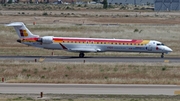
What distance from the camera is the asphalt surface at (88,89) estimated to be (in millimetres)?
34531

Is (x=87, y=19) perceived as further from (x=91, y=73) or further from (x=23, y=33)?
(x=91, y=73)

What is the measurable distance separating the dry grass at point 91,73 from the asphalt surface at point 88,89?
201 centimetres

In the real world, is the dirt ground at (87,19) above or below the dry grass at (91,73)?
below

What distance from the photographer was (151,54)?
209ft

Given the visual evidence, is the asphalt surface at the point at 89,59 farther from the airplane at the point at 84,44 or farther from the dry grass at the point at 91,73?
the dry grass at the point at 91,73

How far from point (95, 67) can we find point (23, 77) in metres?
8.71

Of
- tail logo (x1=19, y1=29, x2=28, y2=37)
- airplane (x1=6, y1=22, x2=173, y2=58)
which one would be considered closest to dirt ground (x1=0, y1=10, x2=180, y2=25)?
tail logo (x1=19, y1=29, x2=28, y2=37)

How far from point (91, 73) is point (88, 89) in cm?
947

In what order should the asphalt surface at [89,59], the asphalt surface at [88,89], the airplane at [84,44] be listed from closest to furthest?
the asphalt surface at [88,89], the asphalt surface at [89,59], the airplane at [84,44]

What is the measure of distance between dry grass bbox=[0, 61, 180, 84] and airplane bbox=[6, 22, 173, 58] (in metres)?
7.34

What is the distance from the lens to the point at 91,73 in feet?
149

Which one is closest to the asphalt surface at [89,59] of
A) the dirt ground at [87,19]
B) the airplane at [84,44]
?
the airplane at [84,44]

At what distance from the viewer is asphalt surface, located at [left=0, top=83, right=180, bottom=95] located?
113ft

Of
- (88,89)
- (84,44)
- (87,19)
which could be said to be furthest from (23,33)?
(87,19)
